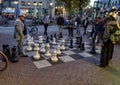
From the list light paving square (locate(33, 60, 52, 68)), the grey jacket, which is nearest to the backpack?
light paving square (locate(33, 60, 52, 68))

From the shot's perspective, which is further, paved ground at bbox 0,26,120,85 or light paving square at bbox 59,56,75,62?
light paving square at bbox 59,56,75,62

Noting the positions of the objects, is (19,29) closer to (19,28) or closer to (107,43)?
(19,28)

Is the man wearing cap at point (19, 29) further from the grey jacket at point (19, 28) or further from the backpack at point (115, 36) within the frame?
the backpack at point (115, 36)

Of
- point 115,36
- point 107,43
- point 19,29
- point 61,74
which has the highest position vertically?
point 19,29

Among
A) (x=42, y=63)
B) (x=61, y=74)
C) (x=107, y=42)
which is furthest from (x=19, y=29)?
(x=107, y=42)

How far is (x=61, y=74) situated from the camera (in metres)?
6.04

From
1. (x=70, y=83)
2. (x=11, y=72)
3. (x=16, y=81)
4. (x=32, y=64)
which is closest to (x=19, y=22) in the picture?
(x=32, y=64)

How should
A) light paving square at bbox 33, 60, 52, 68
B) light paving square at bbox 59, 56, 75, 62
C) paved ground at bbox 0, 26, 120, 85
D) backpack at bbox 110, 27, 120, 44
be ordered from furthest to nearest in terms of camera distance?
1. light paving square at bbox 59, 56, 75, 62
2. light paving square at bbox 33, 60, 52, 68
3. backpack at bbox 110, 27, 120, 44
4. paved ground at bbox 0, 26, 120, 85

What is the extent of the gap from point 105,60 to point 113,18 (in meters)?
1.49

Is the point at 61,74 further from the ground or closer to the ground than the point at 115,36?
closer to the ground

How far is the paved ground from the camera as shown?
5418mm

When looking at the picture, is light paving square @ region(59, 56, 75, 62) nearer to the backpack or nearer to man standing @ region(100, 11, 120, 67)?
man standing @ region(100, 11, 120, 67)

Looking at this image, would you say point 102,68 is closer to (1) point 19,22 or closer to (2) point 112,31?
(2) point 112,31

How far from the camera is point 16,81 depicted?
5336mm
